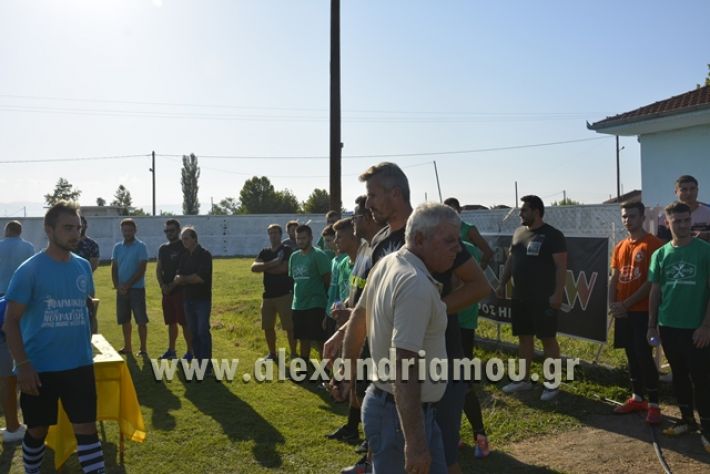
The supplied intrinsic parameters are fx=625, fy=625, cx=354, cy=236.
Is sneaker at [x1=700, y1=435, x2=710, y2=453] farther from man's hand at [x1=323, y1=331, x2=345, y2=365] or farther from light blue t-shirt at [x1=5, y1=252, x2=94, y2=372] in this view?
light blue t-shirt at [x1=5, y1=252, x2=94, y2=372]

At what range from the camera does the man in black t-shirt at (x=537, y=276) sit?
6.60 meters

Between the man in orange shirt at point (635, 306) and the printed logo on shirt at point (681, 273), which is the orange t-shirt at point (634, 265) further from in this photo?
the printed logo on shirt at point (681, 273)

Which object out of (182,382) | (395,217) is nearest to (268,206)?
(182,382)

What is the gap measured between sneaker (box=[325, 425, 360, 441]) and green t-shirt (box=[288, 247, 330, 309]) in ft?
8.01

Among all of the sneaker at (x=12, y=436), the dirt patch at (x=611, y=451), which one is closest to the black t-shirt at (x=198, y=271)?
the sneaker at (x=12, y=436)

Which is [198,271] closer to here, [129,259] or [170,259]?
[170,259]

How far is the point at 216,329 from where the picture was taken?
1227 centimetres

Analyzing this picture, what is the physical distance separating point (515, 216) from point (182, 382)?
9.14 meters

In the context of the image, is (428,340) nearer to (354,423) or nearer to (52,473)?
(354,423)

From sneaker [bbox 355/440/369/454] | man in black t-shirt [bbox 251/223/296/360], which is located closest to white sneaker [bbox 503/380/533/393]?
sneaker [bbox 355/440/369/454]

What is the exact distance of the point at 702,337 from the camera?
506 cm

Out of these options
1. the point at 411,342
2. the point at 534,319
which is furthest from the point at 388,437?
the point at 534,319

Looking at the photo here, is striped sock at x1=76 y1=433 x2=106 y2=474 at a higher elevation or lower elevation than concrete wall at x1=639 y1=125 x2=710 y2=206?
lower

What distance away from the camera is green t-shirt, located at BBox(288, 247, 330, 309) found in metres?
8.02
